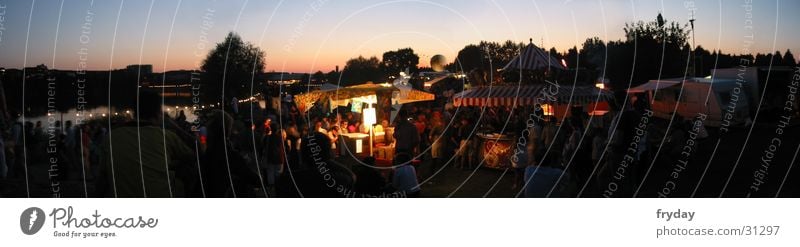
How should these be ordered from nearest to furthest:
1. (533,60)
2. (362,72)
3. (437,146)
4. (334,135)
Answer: (437,146) < (334,135) < (533,60) < (362,72)

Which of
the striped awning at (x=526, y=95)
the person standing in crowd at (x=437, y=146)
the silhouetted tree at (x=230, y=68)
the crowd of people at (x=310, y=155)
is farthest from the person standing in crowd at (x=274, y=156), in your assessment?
the silhouetted tree at (x=230, y=68)

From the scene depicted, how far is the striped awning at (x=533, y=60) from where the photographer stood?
20.3 metres

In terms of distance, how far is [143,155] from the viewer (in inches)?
277

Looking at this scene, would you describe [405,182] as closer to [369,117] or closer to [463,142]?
[463,142]

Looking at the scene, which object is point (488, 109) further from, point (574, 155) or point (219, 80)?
point (219, 80)

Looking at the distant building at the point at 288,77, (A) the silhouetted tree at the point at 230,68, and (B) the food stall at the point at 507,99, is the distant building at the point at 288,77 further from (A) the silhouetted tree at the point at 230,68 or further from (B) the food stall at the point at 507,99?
(B) the food stall at the point at 507,99

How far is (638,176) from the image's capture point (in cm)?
1438

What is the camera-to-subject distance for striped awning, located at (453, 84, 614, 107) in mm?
19625

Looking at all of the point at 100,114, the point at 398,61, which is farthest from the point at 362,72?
the point at 100,114

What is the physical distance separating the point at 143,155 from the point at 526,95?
1389 cm

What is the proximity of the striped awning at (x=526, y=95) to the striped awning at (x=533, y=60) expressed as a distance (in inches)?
22.3

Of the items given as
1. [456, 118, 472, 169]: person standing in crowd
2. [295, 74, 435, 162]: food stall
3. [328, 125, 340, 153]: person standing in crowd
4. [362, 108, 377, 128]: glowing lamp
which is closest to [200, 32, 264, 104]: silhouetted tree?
[295, 74, 435, 162]: food stall

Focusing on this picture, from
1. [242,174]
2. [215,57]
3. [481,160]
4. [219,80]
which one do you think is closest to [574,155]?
[481,160]
